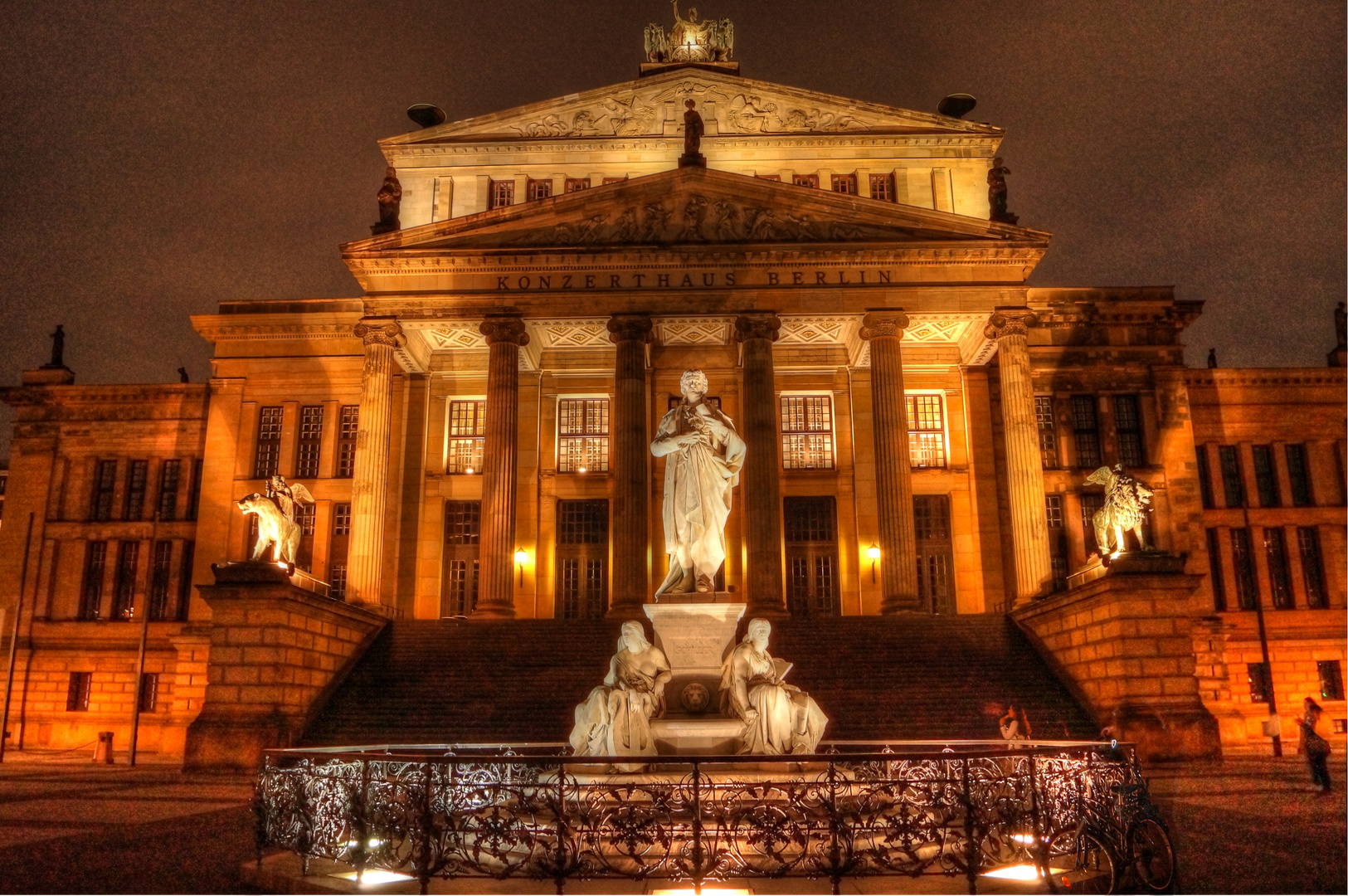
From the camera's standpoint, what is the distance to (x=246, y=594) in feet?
81.7

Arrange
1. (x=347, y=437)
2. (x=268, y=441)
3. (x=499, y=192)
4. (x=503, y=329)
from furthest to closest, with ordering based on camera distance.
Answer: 1. (x=499, y=192)
2. (x=268, y=441)
3. (x=347, y=437)
4. (x=503, y=329)

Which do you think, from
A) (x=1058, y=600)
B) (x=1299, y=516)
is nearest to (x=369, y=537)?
(x=1058, y=600)

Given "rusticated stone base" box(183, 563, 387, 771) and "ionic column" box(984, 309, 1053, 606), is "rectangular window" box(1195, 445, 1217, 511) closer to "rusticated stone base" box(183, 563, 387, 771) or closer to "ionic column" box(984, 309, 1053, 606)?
"ionic column" box(984, 309, 1053, 606)

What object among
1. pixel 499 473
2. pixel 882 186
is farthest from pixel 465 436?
pixel 882 186

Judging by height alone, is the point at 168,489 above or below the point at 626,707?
above

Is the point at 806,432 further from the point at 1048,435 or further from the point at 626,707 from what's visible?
the point at 626,707

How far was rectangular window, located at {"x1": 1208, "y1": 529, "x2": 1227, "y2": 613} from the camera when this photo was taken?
130 feet

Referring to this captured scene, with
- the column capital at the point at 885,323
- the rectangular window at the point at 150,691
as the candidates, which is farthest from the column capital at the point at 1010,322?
the rectangular window at the point at 150,691

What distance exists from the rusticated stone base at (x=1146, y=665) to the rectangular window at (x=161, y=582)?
111 ft

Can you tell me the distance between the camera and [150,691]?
40312 mm

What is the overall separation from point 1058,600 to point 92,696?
36031 millimetres

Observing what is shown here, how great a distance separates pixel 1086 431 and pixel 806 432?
1061cm

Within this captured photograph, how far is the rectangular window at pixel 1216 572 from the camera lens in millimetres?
39625

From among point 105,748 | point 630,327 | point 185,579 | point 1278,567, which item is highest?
point 630,327
